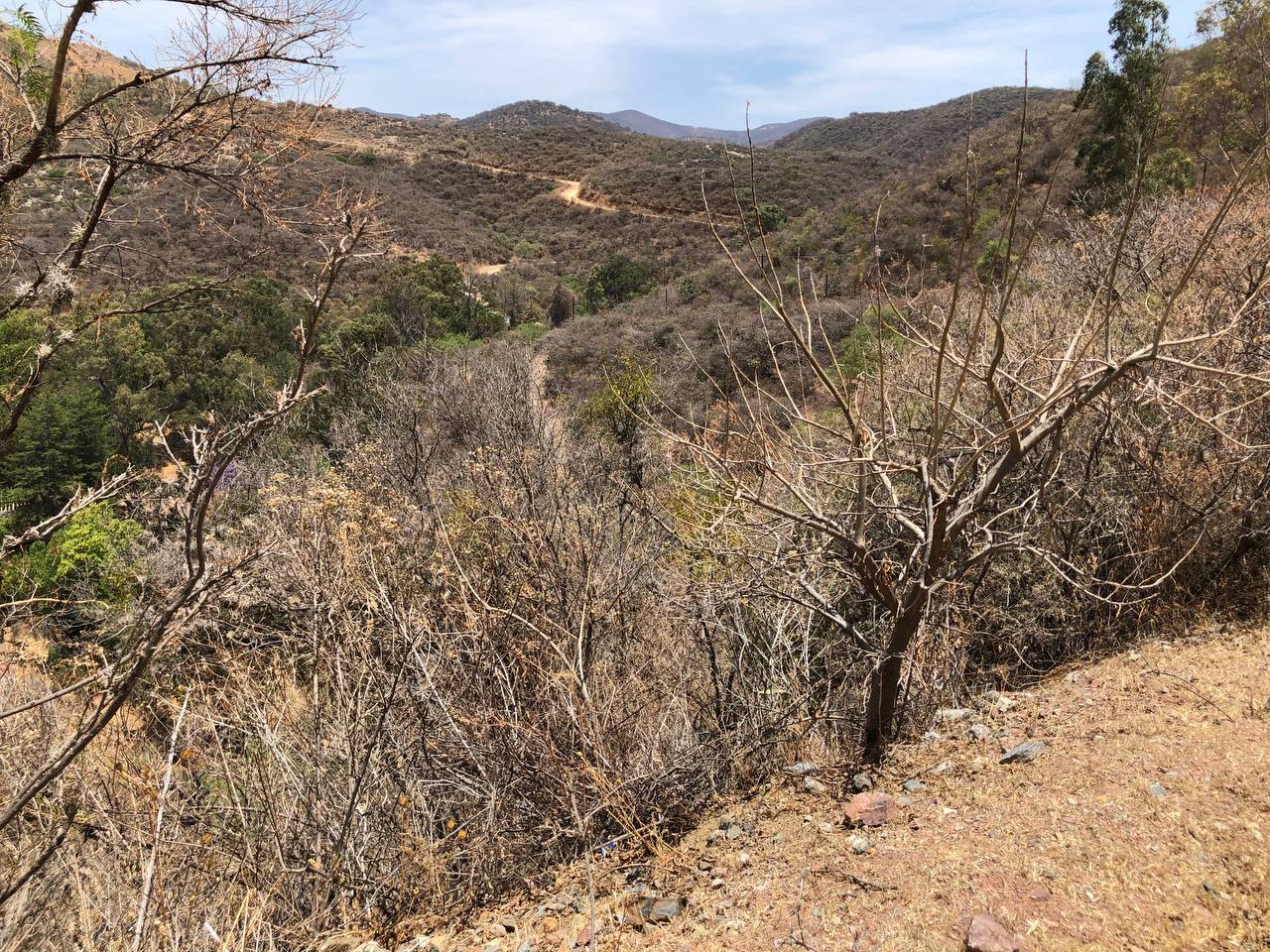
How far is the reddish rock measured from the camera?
2.61 metres

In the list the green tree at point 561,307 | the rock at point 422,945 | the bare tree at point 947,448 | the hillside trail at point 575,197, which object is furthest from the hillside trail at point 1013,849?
the hillside trail at point 575,197

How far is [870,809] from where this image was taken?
265 centimetres

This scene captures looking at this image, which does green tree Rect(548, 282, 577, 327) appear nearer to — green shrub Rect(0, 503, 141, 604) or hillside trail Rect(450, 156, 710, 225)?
hillside trail Rect(450, 156, 710, 225)

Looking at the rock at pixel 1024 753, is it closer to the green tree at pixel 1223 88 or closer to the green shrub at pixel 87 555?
the green shrub at pixel 87 555

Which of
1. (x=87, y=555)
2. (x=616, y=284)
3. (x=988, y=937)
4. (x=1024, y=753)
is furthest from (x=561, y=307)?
(x=988, y=937)

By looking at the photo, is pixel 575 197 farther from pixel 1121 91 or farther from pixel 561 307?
pixel 1121 91

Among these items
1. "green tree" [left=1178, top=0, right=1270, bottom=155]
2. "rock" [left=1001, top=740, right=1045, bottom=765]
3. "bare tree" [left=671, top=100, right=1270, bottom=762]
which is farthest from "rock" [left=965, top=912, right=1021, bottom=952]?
"green tree" [left=1178, top=0, right=1270, bottom=155]

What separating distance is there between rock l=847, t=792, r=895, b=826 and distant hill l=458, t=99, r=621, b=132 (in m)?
65.6

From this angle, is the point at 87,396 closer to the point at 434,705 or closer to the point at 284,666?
the point at 284,666

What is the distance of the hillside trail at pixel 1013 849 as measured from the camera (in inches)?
73.3

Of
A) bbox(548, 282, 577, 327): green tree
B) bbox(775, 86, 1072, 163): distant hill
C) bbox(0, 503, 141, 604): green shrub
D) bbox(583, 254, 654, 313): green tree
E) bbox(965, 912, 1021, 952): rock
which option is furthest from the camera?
bbox(775, 86, 1072, 163): distant hill

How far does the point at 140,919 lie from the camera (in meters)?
1.75

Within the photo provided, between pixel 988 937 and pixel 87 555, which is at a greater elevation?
pixel 988 937

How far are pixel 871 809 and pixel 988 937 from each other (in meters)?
0.82
